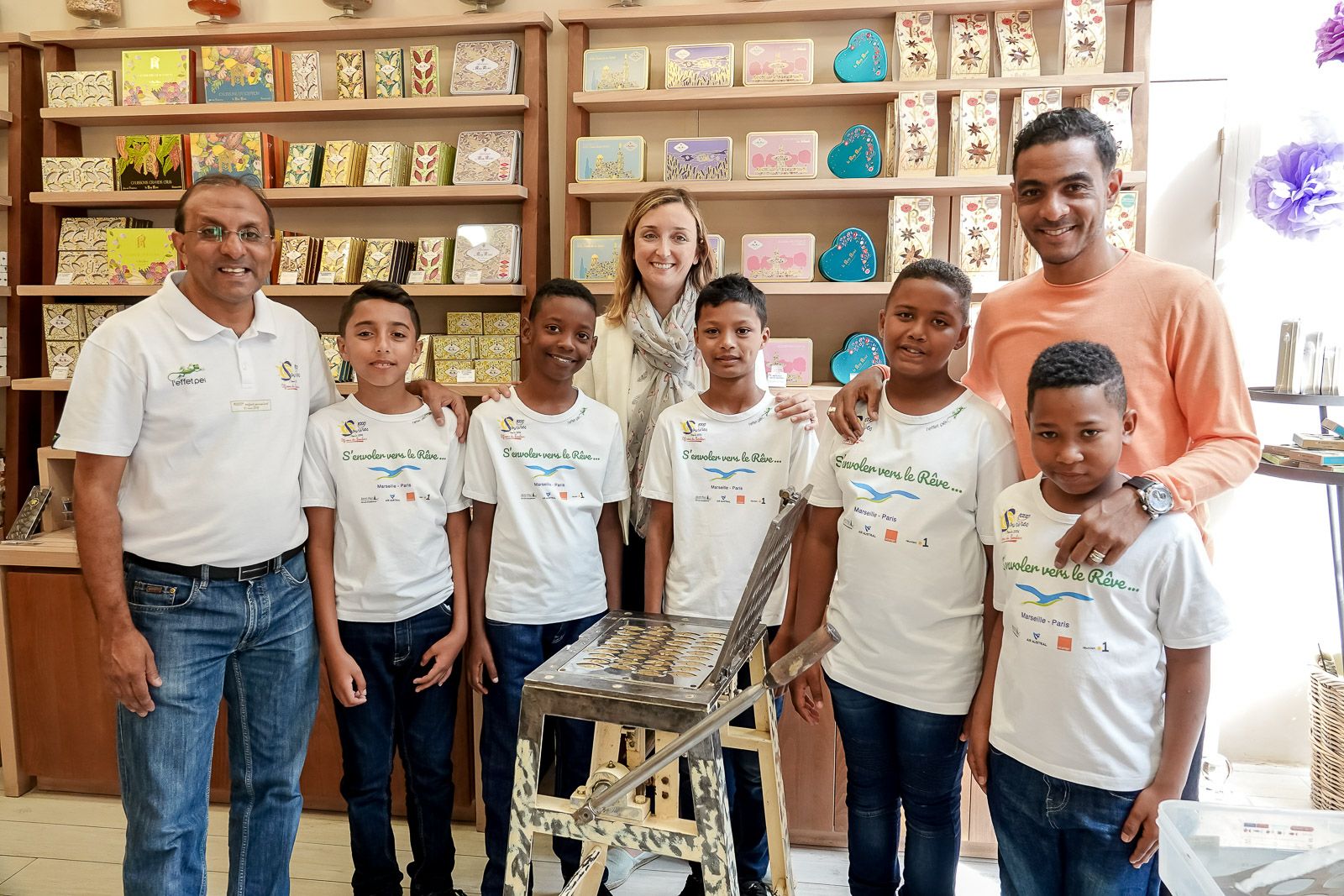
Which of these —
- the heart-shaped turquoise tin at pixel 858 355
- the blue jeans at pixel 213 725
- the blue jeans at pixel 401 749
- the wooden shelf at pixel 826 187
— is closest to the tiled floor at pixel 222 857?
the blue jeans at pixel 401 749

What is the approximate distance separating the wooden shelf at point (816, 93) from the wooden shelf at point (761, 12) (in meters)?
0.23

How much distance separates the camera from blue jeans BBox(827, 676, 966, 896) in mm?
1496

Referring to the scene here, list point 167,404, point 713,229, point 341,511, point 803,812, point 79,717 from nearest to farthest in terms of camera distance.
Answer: point 167,404 → point 341,511 → point 803,812 → point 79,717 → point 713,229

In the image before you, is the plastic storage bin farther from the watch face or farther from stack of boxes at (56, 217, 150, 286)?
stack of boxes at (56, 217, 150, 286)

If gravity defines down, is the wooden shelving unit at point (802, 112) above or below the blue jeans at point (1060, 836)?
above

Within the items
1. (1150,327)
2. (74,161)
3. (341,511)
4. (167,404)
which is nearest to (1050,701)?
(1150,327)

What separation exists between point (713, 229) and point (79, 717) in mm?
2574

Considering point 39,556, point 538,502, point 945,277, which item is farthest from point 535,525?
point 39,556

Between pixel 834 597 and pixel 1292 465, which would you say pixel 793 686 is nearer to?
pixel 834 597

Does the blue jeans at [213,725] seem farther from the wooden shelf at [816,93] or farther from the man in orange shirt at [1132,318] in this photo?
the wooden shelf at [816,93]

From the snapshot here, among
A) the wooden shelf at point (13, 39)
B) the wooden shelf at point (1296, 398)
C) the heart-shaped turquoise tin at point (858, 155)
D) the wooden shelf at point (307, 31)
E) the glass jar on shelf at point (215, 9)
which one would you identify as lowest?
the wooden shelf at point (1296, 398)

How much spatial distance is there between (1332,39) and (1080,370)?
6.21ft

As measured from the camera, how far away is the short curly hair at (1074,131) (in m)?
1.38

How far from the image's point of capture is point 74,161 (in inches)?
120
